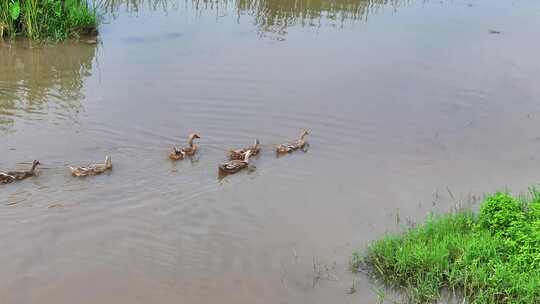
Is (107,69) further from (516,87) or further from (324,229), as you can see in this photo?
(516,87)

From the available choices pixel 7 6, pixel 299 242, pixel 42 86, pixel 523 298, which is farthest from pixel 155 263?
pixel 7 6

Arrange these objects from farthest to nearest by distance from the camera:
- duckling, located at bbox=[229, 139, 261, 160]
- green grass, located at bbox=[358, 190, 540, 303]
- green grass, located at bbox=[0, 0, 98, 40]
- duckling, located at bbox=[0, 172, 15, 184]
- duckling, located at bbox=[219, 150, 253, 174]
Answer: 1. green grass, located at bbox=[0, 0, 98, 40]
2. duckling, located at bbox=[229, 139, 261, 160]
3. duckling, located at bbox=[219, 150, 253, 174]
4. duckling, located at bbox=[0, 172, 15, 184]
5. green grass, located at bbox=[358, 190, 540, 303]

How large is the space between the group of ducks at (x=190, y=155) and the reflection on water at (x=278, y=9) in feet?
19.7

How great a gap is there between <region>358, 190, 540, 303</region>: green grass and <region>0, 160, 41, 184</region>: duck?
4.20 m

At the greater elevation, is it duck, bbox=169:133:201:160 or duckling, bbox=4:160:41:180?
duck, bbox=169:133:201:160

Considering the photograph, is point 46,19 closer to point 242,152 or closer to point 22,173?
point 22,173

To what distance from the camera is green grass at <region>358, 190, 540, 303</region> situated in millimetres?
6285

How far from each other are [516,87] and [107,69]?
7673mm

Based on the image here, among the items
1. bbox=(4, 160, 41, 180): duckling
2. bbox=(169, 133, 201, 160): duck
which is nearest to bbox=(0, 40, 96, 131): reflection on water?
bbox=(4, 160, 41, 180): duckling

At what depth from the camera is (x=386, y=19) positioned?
54.4 feet

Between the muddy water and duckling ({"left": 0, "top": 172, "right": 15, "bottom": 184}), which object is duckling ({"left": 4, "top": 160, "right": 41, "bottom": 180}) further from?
the muddy water

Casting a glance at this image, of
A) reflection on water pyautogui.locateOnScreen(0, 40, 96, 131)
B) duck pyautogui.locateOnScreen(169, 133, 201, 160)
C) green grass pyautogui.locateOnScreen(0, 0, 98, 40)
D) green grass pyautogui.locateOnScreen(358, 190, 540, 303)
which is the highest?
green grass pyautogui.locateOnScreen(0, 0, 98, 40)

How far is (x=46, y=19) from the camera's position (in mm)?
13484

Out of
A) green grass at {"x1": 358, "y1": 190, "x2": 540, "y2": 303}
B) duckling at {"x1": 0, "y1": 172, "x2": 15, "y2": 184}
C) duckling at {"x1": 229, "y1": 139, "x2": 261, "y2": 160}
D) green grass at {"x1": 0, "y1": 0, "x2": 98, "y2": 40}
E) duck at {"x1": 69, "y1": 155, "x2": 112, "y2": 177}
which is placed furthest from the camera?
green grass at {"x1": 0, "y1": 0, "x2": 98, "y2": 40}
